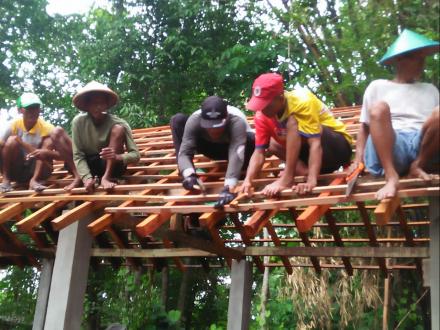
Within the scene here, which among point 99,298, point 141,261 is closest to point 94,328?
point 99,298

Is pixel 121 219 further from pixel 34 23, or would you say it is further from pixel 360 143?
pixel 34 23

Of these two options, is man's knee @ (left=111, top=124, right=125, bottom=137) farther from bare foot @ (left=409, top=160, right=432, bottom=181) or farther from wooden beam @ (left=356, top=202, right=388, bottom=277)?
bare foot @ (left=409, top=160, right=432, bottom=181)

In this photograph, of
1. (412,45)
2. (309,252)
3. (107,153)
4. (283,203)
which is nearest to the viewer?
(412,45)

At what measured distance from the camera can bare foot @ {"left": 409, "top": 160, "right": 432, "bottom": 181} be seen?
3049 millimetres

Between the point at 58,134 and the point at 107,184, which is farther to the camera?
the point at 58,134

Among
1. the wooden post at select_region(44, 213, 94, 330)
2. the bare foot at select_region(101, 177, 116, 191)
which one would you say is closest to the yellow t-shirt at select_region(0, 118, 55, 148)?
the bare foot at select_region(101, 177, 116, 191)

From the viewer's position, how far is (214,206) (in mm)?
3676

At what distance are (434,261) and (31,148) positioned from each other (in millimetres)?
3660

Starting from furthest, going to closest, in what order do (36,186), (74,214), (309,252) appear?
1. (36,186)
2. (309,252)
3. (74,214)

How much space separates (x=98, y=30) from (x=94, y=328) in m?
5.35

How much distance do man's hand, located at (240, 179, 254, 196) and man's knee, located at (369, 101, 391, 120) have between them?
3.14 feet

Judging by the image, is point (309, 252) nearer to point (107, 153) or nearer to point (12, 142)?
point (107, 153)

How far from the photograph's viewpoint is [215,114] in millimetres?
4191

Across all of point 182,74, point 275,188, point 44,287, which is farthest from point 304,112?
point 182,74
